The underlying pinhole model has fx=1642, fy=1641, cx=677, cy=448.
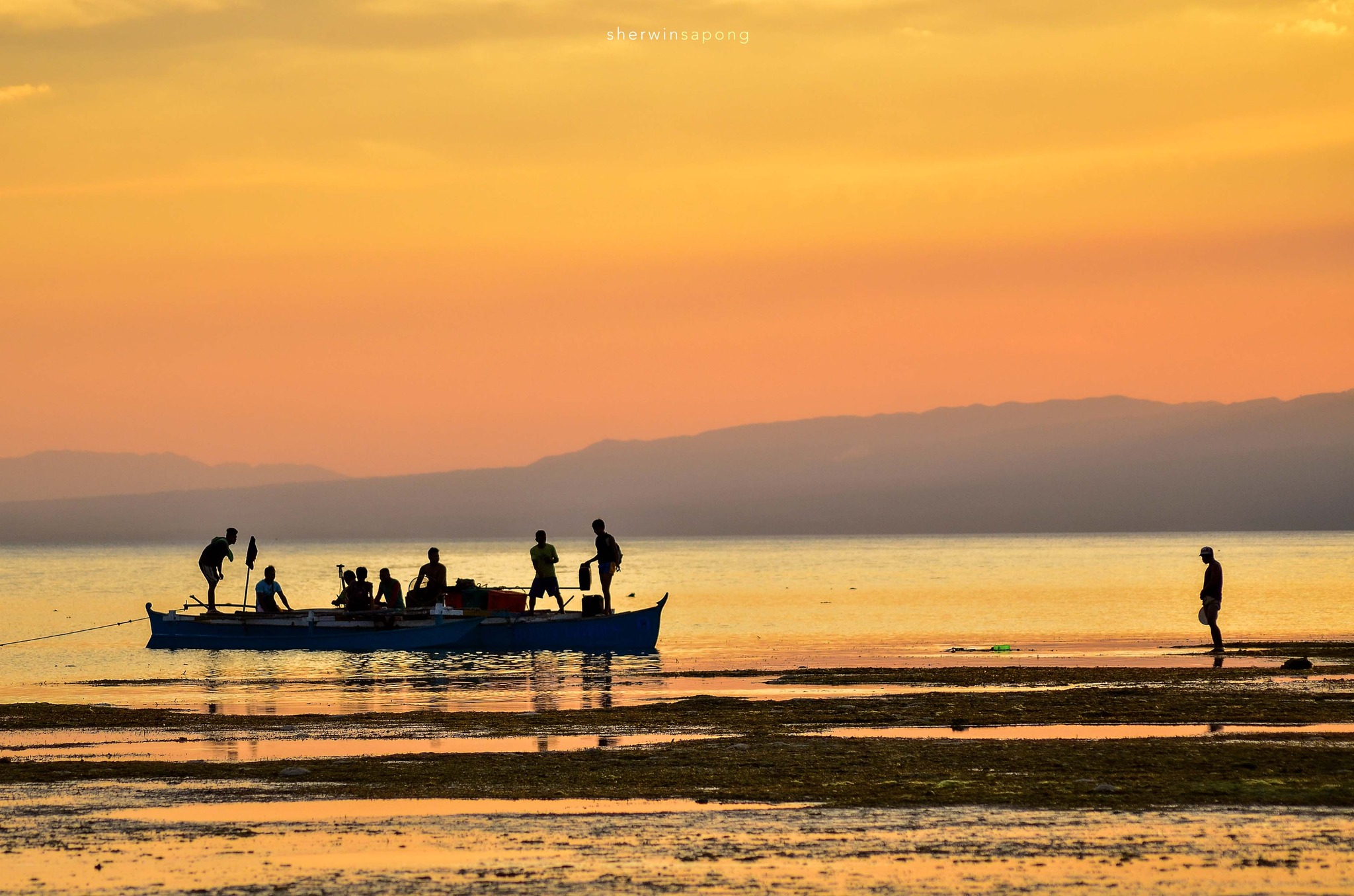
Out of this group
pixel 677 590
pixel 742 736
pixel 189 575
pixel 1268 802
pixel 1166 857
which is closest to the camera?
pixel 1166 857

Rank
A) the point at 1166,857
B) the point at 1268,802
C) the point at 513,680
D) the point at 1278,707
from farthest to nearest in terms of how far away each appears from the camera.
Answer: the point at 513,680 → the point at 1278,707 → the point at 1268,802 → the point at 1166,857

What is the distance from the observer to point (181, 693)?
30.8 meters

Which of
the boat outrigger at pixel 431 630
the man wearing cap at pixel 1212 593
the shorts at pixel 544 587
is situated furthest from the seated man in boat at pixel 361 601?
the man wearing cap at pixel 1212 593

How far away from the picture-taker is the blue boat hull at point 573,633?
41000mm

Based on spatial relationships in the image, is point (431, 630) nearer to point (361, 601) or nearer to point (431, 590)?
point (431, 590)

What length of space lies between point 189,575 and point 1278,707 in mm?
143956

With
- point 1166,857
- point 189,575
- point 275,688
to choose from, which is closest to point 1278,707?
point 1166,857

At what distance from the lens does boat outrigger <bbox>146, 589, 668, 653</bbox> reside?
41.2 metres

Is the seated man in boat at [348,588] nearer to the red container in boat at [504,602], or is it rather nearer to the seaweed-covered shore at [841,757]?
the red container in boat at [504,602]

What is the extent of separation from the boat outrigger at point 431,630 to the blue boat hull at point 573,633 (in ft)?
0.05

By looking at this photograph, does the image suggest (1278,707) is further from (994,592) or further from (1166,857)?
(994,592)

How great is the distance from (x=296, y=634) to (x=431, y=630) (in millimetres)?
3804

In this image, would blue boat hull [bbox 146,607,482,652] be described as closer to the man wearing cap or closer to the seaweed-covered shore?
the seaweed-covered shore

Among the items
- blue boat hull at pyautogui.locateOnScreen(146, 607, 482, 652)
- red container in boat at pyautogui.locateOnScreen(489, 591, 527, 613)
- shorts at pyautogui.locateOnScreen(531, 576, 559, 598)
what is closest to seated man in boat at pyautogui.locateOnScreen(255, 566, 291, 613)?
blue boat hull at pyautogui.locateOnScreen(146, 607, 482, 652)
